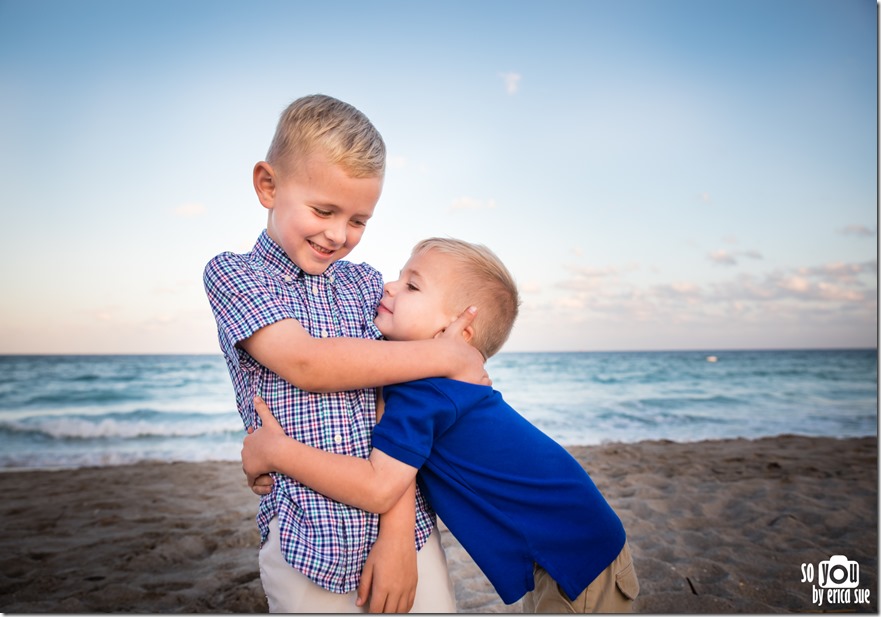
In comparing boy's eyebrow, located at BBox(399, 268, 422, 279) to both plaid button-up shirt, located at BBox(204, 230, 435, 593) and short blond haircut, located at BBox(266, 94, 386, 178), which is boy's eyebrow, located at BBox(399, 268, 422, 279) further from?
short blond haircut, located at BBox(266, 94, 386, 178)

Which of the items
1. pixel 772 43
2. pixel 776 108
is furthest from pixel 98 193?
pixel 776 108

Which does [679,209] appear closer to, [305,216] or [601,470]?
[601,470]

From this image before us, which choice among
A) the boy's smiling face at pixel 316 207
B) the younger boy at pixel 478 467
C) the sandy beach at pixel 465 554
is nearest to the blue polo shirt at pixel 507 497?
the younger boy at pixel 478 467

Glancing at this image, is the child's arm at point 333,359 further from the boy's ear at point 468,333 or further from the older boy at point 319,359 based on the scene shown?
the boy's ear at point 468,333

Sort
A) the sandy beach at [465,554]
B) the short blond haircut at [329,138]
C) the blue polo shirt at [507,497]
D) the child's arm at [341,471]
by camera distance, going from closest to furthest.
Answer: the child's arm at [341,471] → the short blond haircut at [329,138] → the blue polo shirt at [507,497] → the sandy beach at [465,554]

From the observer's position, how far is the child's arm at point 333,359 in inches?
54.9

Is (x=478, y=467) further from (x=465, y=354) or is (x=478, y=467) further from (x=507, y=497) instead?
(x=465, y=354)

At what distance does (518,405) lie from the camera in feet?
46.5

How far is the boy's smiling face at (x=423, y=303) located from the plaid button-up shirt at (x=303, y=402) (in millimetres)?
83

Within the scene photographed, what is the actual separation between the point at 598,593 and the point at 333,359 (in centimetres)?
102

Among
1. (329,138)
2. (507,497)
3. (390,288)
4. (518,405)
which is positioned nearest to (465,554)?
(507,497)

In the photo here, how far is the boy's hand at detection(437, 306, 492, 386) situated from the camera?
158 centimetres

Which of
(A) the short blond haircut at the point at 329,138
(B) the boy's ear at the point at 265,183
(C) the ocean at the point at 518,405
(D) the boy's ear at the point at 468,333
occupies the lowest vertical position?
(C) the ocean at the point at 518,405

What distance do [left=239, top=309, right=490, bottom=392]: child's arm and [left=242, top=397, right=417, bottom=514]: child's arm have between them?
0.15m
